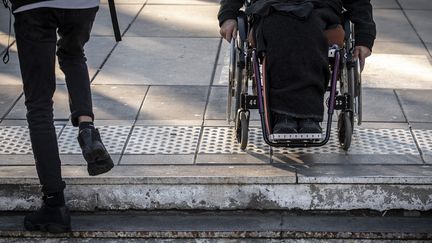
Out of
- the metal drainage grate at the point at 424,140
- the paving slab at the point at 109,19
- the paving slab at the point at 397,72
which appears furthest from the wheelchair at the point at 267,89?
the paving slab at the point at 109,19

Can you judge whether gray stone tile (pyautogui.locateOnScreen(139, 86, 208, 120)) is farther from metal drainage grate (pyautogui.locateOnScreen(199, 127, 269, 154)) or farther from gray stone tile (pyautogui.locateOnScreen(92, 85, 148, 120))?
metal drainage grate (pyautogui.locateOnScreen(199, 127, 269, 154))

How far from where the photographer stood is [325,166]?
5285mm

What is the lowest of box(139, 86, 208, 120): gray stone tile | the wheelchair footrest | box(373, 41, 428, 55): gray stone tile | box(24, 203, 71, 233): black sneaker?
box(373, 41, 428, 55): gray stone tile

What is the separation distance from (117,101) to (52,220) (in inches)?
68.5

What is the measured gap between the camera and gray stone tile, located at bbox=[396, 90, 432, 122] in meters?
6.11

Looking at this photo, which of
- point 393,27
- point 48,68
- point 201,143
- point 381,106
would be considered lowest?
point 393,27

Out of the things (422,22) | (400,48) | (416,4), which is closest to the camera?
(400,48)

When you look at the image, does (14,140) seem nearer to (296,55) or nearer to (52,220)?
(52,220)

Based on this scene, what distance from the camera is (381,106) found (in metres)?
6.36

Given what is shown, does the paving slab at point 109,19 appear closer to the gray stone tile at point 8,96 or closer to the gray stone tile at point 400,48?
the gray stone tile at point 8,96

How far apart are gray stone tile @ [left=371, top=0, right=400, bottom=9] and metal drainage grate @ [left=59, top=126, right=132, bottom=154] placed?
396 centimetres

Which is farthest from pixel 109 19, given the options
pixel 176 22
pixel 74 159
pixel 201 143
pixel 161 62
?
pixel 74 159

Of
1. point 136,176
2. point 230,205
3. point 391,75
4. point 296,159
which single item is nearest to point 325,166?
point 296,159

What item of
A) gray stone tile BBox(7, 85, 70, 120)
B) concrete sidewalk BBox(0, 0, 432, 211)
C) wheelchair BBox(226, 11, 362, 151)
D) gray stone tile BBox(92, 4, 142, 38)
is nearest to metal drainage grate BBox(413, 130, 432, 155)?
concrete sidewalk BBox(0, 0, 432, 211)
